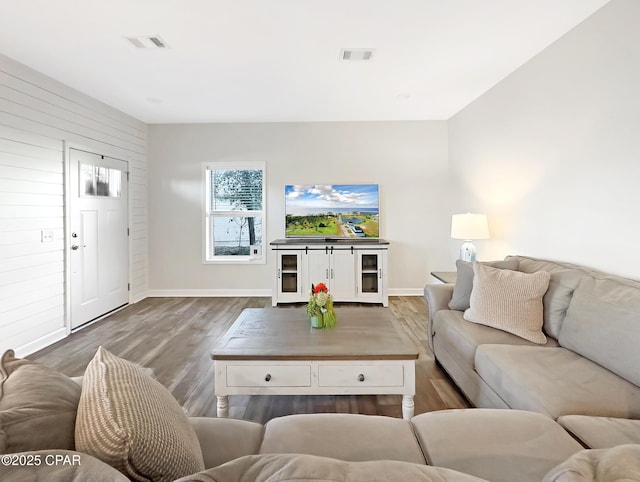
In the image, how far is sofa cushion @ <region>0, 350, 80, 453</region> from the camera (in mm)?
706

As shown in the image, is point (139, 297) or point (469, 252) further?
point (139, 297)

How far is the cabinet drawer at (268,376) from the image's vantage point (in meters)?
2.03

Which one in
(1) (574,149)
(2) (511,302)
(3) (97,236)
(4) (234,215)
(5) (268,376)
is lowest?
(5) (268,376)

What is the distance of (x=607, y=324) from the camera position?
6.02 ft

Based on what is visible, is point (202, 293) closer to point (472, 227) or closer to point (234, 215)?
point (234, 215)

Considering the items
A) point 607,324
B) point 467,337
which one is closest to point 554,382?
point 607,324

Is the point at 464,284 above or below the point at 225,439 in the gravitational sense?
above

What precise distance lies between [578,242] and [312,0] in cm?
245

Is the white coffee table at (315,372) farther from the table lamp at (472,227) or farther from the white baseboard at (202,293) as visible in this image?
the white baseboard at (202,293)

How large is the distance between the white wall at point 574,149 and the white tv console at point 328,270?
1.49 m

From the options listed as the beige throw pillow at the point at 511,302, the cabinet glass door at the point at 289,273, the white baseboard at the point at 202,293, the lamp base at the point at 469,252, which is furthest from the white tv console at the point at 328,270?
the beige throw pillow at the point at 511,302

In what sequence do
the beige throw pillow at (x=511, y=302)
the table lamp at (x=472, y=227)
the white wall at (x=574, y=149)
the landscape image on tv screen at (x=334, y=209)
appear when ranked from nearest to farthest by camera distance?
the white wall at (x=574, y=149) < the beige throw pillow at (x=511, y=302) < the table lamp at (x=472, y=227) < the landscape image on tv screen at (x=334, y=209)

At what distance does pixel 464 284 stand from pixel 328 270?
89.9 inches

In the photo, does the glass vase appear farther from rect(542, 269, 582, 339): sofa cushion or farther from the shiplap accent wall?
the shiplap accent wall
